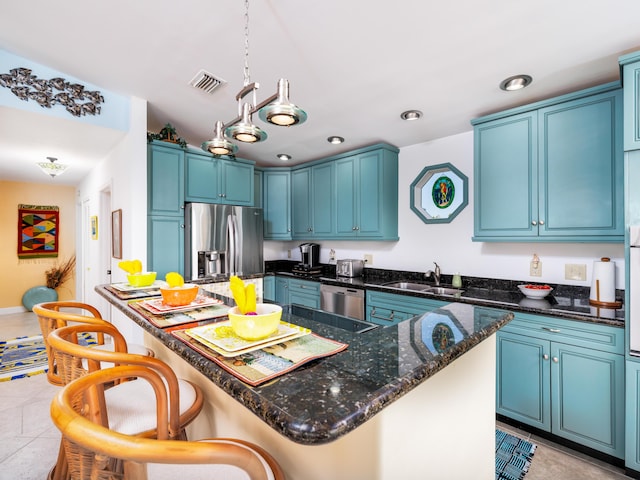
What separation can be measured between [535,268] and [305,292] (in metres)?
2.30

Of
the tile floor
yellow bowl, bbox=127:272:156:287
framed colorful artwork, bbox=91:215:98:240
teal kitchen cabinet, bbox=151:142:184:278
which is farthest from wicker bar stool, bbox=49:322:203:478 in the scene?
framed colorful artwork, bbox=91:215:98:240

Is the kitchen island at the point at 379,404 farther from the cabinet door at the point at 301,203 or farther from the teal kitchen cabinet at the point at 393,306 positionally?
the cabinet door at the point at 301,203

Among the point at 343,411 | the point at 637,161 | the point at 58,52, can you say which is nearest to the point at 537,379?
the point at 637,161

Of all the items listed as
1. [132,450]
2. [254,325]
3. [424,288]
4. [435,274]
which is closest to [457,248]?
[435,274]

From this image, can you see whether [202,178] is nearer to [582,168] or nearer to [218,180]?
[218,180]

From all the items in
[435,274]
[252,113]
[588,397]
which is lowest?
[588,397]

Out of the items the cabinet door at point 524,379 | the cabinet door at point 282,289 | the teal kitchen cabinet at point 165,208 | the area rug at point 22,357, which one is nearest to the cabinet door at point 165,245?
the teal kitchen cabinet at point 165,208

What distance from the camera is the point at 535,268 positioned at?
8.65 ft

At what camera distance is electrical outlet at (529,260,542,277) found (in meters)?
2.62

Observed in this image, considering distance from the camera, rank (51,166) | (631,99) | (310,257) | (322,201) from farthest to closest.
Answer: (310,257)
(322,201)
(51,166)
(631,99)

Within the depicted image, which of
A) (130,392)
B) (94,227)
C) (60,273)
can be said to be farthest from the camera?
(60,273)

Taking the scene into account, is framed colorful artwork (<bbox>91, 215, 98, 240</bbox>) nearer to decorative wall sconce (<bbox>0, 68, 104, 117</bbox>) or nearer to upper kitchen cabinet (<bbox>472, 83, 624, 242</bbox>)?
decorative wall sconce (<bbox>0, 68, 104, 117</bbox>)

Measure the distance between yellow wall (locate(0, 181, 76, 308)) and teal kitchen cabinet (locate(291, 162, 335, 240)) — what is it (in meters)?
4.64

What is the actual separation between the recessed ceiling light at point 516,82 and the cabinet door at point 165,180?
2.97m
